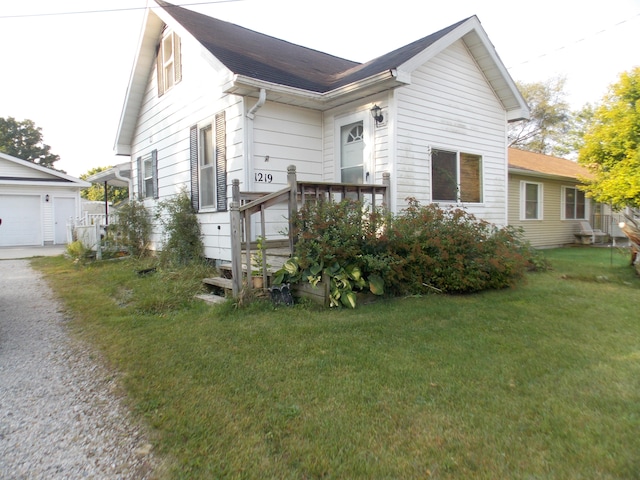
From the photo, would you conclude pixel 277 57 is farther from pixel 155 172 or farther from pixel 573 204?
pixel 573 204

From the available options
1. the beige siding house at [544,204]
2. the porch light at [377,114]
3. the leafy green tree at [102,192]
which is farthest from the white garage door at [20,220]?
the beige siding house at [544,204]

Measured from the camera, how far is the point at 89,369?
11.2 ft

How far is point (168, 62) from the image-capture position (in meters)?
9.55

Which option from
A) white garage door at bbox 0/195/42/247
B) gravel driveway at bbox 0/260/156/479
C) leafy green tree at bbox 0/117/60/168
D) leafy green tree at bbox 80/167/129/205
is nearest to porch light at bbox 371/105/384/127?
gravel driveway at bbox 0/260/156/479

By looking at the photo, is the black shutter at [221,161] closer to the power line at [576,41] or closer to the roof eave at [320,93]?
the roof eave at [320,93]

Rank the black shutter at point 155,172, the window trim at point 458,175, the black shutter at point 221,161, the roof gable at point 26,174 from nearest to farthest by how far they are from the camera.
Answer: the black shutter at point 221,161 → the window trim at point 458,175 → the black shutter at point 155,172 → the roof gable at point 26,174

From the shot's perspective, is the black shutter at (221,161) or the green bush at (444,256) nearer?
the green bush at (444,256)

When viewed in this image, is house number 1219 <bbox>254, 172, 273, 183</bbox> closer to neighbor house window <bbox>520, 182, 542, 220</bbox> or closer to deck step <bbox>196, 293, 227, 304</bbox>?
deck step <bbox>196, 293, 227, 304</bbox>

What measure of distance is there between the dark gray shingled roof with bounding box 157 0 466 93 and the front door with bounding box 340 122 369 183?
839 millimetres

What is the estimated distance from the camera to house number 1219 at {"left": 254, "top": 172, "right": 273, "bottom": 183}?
7094 mm

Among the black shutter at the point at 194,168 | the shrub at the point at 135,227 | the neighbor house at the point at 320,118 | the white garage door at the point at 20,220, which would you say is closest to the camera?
the neighbor house at the point at 320,118

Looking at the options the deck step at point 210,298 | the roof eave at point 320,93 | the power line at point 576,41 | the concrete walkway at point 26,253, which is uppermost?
the power line at point 576,41

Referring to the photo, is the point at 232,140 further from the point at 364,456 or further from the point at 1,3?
the point at 1,3

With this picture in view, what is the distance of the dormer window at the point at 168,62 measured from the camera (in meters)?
9.09
